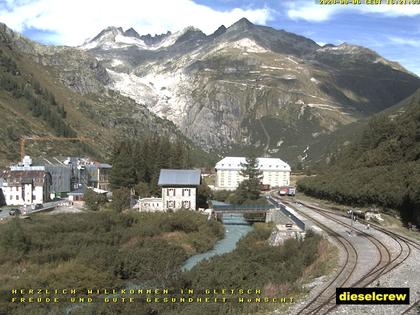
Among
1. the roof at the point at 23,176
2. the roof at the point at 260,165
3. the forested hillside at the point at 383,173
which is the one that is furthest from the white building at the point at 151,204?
the roof at the point at 260,165

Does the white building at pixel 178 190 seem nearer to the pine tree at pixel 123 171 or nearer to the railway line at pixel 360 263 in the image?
the pine tree at pixel 123 171

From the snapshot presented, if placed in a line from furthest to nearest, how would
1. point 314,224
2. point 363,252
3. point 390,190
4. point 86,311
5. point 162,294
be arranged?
point 390,190 < point 314,224 < point 363,252 < point 162,294 < point 86,311

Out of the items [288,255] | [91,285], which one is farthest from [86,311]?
[288,255]

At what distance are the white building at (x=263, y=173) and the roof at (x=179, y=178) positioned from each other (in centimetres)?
7961

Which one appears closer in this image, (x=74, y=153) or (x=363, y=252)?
(x=363, y=252)

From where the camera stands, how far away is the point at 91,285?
42406 mm

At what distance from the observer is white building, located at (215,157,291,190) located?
17338 centimetres

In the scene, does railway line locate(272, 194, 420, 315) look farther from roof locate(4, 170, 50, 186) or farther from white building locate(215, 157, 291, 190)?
white building locate(215, 157, 291, 190)

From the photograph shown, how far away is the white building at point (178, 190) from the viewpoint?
9094cm

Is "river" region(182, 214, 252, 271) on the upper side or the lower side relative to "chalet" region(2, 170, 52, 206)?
lower

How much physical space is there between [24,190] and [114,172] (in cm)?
1918

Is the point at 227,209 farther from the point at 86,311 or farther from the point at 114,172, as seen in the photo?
the point at 86,311

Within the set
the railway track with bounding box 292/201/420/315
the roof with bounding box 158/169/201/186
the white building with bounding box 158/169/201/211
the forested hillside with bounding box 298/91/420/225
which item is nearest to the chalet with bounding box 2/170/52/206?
the roof with bounding box 158/169/201/186

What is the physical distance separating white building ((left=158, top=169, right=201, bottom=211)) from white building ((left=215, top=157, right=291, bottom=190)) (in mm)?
80208
